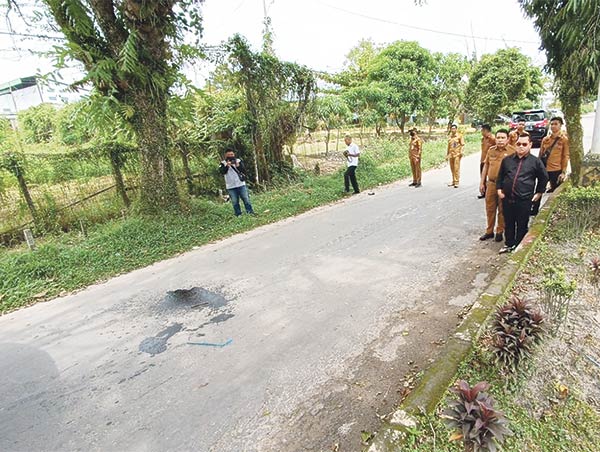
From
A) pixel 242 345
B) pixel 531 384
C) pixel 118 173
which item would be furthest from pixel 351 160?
pixel 531 384

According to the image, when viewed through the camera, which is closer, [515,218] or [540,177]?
[540,177]

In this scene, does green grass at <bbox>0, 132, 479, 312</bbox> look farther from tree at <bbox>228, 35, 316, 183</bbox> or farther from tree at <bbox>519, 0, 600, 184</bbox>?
tree at <bbox>519, 0, 600, 184</bbox>

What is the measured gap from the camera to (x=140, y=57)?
6.53 metres

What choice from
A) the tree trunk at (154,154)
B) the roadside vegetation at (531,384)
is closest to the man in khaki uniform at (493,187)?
the roadside vegetation at (531,384)

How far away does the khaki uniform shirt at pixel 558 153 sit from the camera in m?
6.52

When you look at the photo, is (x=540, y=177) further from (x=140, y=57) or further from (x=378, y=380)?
(x=140, y=57)

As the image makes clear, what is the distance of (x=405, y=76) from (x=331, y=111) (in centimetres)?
634

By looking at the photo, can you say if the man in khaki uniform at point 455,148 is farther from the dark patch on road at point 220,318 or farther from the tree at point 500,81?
the tree at point 500,81

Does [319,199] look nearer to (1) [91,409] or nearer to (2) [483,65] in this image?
(1) [91,409]

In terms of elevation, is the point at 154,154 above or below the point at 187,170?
above

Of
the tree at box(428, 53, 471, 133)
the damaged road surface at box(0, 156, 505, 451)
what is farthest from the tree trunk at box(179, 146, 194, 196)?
the tree at box(428, 53, 471, 133)

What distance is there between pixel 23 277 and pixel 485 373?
20.9 ft

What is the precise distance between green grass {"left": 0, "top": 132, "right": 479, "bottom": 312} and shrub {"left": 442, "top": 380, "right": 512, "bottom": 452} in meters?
5.34

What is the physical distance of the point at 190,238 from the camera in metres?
6.88
